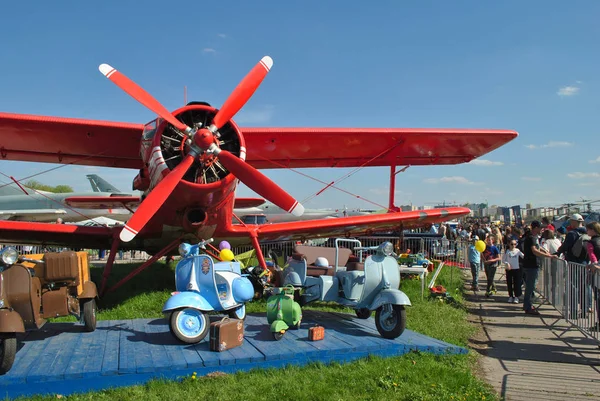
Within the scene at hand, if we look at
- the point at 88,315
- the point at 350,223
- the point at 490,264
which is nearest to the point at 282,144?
the point at 350,223

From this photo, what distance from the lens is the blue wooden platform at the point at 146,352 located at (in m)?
3.81

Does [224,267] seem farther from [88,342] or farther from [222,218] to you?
[222,218]

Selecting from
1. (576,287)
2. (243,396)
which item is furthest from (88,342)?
(576,287)

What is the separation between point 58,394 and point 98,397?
0.36 metres

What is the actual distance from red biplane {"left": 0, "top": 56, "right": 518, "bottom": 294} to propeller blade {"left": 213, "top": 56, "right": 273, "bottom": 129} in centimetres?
2

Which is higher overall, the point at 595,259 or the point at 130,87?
the point at 130,87

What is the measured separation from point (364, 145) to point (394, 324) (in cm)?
528

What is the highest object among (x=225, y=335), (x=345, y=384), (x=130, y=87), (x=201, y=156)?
(x=130, y=87)

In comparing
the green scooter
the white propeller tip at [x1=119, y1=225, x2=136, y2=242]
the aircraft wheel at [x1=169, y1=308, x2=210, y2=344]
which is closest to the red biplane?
the white propeller tip at [x1=119, y1=225, x2=136, y2=242]

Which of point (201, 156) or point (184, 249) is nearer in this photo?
point (184, 249)

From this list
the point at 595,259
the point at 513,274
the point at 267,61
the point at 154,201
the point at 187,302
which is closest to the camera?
the point at 187,302

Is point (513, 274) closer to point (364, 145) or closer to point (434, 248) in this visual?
point (364, 145)

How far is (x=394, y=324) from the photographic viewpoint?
513cm

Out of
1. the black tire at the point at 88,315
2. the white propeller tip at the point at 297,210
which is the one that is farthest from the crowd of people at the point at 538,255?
the black tire at the point at 88,315
